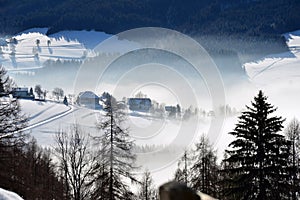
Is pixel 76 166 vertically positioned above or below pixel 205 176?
above

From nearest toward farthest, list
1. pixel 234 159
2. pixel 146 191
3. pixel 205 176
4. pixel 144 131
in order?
pixel 234 159, pixel 205 176, pixel 146 191, pixel 144 131

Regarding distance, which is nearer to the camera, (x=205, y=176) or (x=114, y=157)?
(x=114, y=157)

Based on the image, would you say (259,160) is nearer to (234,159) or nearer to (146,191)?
(234,159)

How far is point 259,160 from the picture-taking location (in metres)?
22.9

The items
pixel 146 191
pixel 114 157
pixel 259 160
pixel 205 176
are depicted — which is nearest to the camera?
pixel 259 160

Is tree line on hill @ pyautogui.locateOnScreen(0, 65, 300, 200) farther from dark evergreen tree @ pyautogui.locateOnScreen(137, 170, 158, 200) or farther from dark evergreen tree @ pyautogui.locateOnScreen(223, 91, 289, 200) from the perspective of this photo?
dark evergreen tree @ pyautogui.locateOnScreen(137, 170, 158, 200)

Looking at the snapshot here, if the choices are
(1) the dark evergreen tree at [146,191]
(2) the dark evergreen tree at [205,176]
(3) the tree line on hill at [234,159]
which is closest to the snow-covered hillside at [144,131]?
(1) the dark evergreen tree at [146,191]

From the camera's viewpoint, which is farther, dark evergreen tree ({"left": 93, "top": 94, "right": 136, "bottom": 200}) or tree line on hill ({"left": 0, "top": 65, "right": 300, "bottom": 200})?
dark evergreen tree ({"left": 93, "top": 94, "right": 136, "bottom": 200})

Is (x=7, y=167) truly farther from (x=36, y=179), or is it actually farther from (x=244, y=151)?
(x=36, y=179)

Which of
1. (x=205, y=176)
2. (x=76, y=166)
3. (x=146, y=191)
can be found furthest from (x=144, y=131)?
(x=205, y=176)

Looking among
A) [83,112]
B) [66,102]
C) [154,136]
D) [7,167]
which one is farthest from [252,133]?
[66,102]

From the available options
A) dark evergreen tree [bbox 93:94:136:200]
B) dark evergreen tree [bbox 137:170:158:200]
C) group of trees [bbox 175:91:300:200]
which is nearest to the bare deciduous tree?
dark evergreen tree [bbox 93:94:136:200]

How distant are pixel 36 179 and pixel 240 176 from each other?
24.2m

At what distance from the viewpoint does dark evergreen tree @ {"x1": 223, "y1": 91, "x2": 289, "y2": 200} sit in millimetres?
22562
